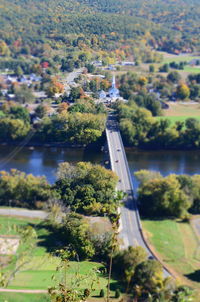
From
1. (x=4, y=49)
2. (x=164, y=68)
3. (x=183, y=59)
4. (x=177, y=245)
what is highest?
(x=4, y=49)

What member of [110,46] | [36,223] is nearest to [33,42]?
[36,223]

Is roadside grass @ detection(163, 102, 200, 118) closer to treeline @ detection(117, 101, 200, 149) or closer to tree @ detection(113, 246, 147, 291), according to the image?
treeline @ detection(117, 101, 200, 149)

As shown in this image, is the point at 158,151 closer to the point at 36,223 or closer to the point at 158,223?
the point at 158,223

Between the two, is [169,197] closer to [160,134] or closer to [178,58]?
[160,134]

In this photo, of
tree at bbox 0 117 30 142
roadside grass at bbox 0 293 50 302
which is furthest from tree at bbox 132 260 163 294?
tree at bbox 0 117 30 142

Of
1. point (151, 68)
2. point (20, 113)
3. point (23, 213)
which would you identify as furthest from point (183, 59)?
point (23, 213)

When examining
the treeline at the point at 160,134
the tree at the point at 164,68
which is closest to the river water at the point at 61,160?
the treeline at the point at 160,134
